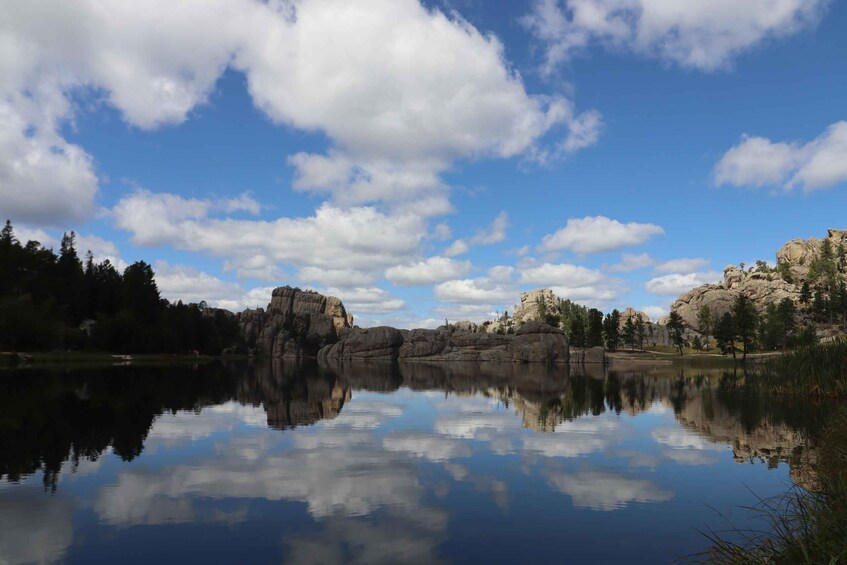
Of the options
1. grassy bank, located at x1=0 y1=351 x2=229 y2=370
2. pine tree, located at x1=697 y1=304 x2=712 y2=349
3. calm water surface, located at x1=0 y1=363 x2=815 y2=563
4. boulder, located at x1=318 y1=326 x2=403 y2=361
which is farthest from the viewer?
pine tree, located at x1=697 y1=304 x2=712 y2=349

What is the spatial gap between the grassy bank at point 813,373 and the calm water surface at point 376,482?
3.78 meters

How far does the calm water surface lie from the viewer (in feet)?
36.7

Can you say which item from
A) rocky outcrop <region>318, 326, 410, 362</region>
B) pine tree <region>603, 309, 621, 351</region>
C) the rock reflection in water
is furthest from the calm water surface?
pine tree <region>603, 309, 621, 351</region>

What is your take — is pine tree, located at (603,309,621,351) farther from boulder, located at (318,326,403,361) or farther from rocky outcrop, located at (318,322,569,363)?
boulder, located at (318,326,403,361)

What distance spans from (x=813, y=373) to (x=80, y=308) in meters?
129

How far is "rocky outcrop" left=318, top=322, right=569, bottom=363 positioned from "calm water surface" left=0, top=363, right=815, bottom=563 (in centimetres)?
11140

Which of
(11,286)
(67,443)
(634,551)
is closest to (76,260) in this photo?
(11,286)

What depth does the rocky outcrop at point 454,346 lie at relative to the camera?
471 ft

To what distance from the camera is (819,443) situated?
20562 millimetres

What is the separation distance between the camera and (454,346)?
160 meters

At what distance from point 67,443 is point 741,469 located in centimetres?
2460

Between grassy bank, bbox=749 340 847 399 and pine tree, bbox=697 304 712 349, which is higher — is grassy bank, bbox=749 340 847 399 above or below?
below

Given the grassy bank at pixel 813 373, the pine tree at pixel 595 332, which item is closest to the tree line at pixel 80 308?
the grassy bank at pixel 813 373

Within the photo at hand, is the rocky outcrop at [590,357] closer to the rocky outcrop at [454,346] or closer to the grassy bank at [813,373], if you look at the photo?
the rocky outcrop at [454,346]
